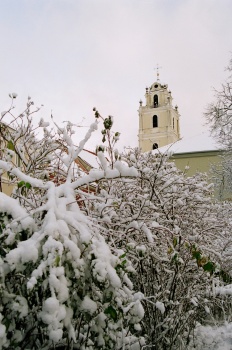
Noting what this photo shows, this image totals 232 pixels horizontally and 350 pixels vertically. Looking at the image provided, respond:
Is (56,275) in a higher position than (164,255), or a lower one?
higher

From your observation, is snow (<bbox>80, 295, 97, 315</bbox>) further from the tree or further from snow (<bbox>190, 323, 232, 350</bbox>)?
the tree

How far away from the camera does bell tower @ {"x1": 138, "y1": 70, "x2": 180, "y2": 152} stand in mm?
60531

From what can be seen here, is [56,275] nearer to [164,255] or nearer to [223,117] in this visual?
[164,255]

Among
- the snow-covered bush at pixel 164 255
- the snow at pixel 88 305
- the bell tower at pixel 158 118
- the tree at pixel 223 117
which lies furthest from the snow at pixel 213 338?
the bell tower at pixel 158 118

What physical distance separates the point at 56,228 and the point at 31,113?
497 cm

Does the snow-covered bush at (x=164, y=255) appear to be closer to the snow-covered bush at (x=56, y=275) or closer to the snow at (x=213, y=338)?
the snow at (x=213, y=338)

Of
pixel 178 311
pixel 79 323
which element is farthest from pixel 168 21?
pixel 79 323

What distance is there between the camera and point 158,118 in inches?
2482

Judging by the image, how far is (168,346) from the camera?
15.8 feet

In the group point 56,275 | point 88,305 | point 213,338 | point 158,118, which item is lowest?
point 213,338

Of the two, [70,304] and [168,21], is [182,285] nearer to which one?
[70,304]

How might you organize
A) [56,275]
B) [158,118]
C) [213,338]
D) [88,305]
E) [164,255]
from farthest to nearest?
[158,118]
[213,338]
[164,255]
[88,305]
[56,275]

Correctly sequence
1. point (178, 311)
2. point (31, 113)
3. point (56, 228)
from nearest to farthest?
point (56, 228) < point (178, 311) < point (31, 113)

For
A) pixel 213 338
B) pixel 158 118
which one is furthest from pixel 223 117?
pixel 158 118
